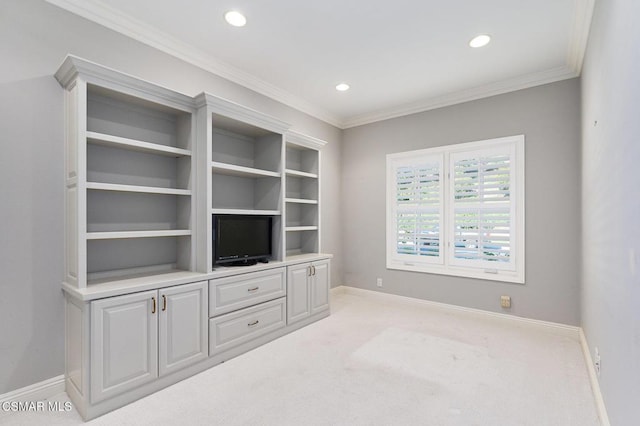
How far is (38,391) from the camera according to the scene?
2.16 metres

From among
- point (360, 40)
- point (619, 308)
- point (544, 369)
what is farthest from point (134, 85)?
point (544, 369)

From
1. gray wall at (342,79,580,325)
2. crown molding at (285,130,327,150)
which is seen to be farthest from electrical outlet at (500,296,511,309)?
crown molding at (285,130,327,150)

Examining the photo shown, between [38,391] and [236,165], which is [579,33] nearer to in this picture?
[236,165]

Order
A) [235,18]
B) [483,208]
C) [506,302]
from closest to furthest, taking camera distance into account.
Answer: [235,18] → [506,302] → [483,208]

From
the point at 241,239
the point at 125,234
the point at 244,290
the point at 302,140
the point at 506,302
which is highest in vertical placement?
the point at 302,140

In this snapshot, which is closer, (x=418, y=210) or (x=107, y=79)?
(x=107, y=79)

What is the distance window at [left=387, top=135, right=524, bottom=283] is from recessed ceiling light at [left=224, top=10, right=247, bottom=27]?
283 centimetres

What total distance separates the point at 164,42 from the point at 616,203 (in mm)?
3558

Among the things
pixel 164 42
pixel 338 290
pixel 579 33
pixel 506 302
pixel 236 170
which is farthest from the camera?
pixel 338 290

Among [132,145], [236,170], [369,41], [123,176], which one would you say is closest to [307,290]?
[236,170]

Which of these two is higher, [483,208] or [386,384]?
[483,208]

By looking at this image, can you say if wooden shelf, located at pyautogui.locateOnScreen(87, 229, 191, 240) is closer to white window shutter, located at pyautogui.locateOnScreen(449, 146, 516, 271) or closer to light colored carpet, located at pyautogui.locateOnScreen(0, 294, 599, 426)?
light colored carpet, located at pyautogui.locateOnScreen(0, 294, 599, 426)

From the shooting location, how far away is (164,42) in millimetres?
2861

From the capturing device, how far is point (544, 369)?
262 centimetres
